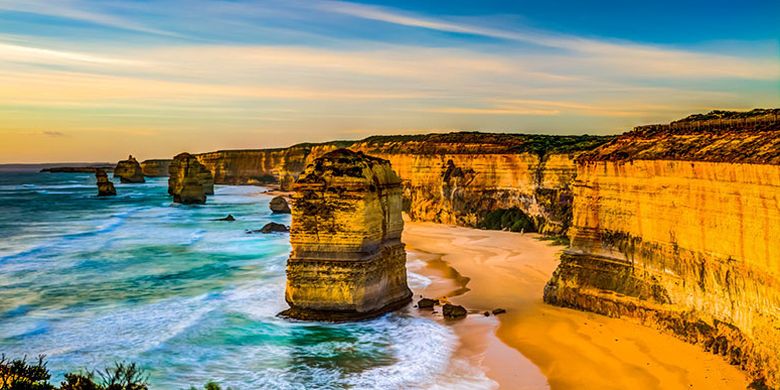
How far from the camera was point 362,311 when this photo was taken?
69.0 ft

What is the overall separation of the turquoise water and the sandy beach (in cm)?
116

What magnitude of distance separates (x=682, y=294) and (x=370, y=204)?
9.22 meters

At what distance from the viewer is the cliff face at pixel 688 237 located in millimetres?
14062

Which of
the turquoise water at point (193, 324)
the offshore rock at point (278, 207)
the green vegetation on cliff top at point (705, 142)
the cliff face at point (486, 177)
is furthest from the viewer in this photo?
the offshore rock at point (278, 207)

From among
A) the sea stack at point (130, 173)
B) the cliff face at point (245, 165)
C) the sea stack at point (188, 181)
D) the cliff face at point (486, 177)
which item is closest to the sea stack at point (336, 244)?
the cliff face at point (486, 177)

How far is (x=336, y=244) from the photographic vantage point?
21.0 meters

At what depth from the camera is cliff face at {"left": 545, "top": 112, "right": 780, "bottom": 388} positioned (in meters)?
14.1

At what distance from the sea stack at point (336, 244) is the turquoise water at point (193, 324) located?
0.69 m

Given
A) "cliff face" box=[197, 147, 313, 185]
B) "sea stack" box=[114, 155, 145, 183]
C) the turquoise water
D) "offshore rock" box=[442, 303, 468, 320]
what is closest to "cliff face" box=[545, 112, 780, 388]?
"offshore rock" box=[442, 303, 468, 320]

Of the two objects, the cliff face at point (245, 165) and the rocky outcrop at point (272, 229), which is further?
the cliff face at point (245, 165)

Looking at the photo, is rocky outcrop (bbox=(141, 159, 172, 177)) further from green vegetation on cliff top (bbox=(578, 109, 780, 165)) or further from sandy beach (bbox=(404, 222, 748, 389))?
green vegetation on cliff top (bbox=(578, 109, 780, 165))

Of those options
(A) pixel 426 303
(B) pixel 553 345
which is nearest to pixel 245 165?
(A) pixel 426 303

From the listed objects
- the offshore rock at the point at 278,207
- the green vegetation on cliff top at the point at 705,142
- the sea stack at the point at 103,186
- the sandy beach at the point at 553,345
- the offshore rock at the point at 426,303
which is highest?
the green vegetation on cliff top at the point at 705,142

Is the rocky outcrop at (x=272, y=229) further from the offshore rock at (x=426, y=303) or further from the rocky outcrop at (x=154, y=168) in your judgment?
the rocky outcrop at (x=154, y=168)
